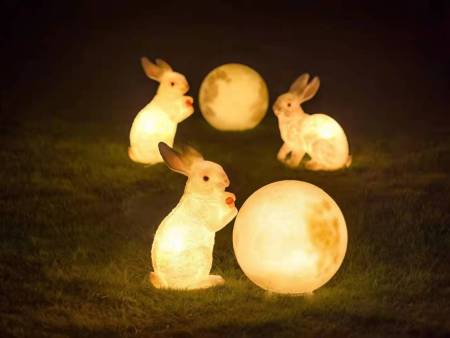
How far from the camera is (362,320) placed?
17.1ft

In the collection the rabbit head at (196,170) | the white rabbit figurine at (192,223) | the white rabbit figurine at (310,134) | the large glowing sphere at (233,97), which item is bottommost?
the white rabbit figurine at (192,223)

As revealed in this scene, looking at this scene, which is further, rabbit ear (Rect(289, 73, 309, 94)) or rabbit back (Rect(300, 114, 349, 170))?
rabbit ear (Rect(289, 73, 309, 94))

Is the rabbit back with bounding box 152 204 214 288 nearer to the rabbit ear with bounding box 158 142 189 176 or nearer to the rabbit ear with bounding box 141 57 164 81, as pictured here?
the rabbit ear with bounding box 158 142 189 176

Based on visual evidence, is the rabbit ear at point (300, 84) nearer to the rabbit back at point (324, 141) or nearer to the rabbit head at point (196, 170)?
the rabbit back at point (324, 141)

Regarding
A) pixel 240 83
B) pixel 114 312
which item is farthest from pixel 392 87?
pixel 114 312

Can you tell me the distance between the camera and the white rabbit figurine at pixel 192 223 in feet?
18.0

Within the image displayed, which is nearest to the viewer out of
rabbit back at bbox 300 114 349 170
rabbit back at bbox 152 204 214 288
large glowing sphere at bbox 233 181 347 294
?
large glowing sphere at bbox 233 181 347 294

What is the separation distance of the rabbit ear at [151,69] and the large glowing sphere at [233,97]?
1350mm

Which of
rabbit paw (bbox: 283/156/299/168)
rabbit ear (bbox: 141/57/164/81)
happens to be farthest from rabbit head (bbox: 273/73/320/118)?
rabbit ear (bbox: 141/57/164/81)

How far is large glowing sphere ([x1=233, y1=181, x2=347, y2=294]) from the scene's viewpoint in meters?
5.21

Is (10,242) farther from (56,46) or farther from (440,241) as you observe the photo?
(56,46)

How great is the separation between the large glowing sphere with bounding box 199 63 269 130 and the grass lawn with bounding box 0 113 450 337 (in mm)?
234

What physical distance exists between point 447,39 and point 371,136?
7812mm

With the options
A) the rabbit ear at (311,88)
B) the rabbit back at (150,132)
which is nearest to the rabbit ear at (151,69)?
the rabbit back at (150,132)
